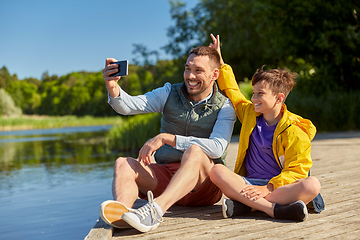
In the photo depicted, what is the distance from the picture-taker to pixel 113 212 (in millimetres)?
2170

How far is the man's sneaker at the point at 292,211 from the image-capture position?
89.5 inches

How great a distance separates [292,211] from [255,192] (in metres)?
0.25

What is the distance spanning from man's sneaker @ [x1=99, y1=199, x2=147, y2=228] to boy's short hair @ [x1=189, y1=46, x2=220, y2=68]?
1245mm

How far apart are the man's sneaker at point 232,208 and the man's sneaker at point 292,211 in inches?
8.7

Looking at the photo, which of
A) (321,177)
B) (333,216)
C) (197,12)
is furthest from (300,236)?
(197,12)

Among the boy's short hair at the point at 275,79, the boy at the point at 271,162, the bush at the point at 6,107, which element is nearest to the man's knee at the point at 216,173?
the boy at the point at 271,162

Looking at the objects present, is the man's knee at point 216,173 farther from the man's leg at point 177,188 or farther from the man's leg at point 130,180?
the man's leg at point 130,180

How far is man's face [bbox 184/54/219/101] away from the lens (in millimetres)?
2752

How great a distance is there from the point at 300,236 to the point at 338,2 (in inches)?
463

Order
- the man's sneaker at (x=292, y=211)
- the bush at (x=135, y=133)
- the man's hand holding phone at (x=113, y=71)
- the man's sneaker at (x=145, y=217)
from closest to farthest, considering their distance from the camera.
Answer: the man's sneaker at (x=145, y=217)
the man's sneaker at (x=292, y=211)
the man's hand holding phone at (x=113, y=71)
the bush at (x=135, y=133)

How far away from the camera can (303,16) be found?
500 inches

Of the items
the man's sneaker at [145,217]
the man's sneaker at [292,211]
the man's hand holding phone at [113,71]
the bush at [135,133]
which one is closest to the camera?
the man's sneaker at [145,217]

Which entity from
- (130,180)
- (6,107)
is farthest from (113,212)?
(6,107)

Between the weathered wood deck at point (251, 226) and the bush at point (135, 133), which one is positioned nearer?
the weathered wood deck at point (251, 226)
